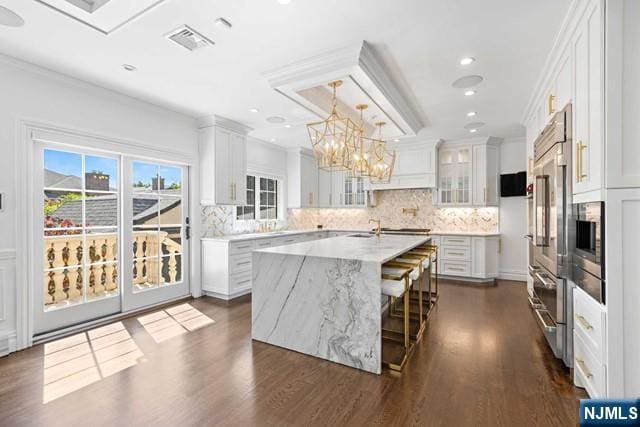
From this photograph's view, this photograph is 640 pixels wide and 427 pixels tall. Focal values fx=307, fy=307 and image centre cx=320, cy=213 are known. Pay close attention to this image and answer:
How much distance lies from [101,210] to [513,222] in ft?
21.4

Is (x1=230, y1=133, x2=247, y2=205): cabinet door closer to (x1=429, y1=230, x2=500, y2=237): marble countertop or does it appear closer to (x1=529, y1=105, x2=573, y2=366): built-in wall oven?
(x1=429, y1=230, x2=500, y2=237): marble countertop

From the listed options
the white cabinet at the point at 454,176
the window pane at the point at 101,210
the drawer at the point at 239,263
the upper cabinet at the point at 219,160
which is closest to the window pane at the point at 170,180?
the upper cabinet at the point at 219,160

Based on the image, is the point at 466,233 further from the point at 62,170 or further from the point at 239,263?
the point at 62,170

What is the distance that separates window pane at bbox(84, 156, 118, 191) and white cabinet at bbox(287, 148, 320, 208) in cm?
355

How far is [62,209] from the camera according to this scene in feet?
10.7

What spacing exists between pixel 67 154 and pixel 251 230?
10.1 ft

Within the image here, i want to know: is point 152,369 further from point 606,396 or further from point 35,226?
point 606,396

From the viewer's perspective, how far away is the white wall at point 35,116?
276cm

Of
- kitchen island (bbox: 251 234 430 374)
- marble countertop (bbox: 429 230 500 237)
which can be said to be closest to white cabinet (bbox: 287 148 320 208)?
marble countertop (bbox: 429 230 500 237)

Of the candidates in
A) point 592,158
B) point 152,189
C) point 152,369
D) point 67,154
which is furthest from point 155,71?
point 592,158

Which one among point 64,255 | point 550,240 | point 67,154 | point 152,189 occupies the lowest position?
point 64,255

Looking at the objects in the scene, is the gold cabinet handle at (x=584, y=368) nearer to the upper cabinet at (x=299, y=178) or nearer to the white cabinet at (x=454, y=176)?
the white cabinet at (x=454, y=176)

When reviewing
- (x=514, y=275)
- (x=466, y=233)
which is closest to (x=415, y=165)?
(x=466, y=233)

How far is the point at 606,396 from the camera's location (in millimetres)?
1761
